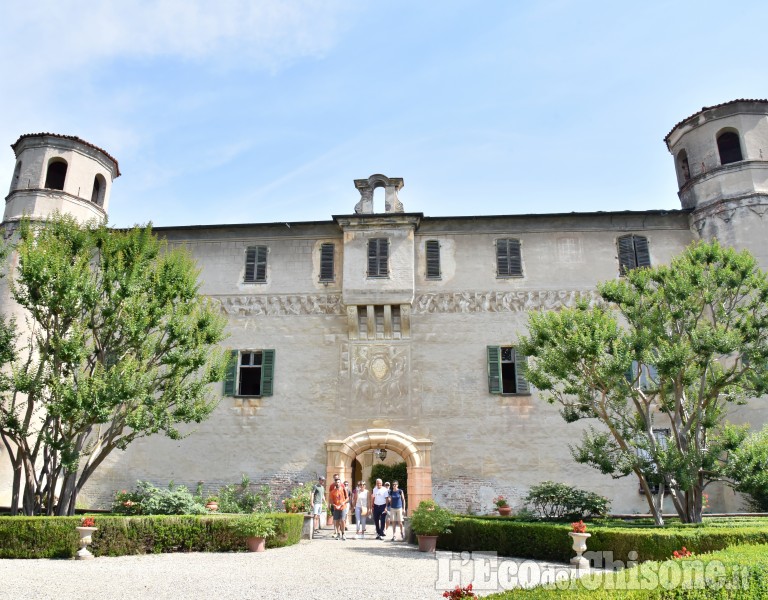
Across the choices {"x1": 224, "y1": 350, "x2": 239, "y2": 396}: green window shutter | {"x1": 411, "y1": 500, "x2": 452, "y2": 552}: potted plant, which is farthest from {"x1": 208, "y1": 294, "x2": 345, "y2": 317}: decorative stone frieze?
{"x1": 411, "y1": 500, "x2": 452, "y2": 552}: potted plant

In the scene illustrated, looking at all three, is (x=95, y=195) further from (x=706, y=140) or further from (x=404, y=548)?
(x=706, y=140)

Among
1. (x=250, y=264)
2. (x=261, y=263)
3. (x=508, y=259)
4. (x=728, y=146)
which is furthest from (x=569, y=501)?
(x=728, y=146)

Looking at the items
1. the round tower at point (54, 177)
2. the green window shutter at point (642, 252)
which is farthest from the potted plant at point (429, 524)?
the round tower at point (54, 177)

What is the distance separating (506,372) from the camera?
21172mm

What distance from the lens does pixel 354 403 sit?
20938 mm

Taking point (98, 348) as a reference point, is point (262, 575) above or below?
below

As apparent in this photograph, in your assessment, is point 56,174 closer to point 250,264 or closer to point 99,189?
point 99,189

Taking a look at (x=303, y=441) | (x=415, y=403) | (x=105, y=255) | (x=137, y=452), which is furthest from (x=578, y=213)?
(x=137, y=452)

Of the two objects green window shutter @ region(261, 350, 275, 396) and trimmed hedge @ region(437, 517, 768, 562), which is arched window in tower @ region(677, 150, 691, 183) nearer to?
trimmed hedge @ region(437, 517, 768, 562)

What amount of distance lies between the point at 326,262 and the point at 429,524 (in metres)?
10.9

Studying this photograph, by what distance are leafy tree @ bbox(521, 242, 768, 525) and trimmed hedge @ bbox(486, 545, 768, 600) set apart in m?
7.45

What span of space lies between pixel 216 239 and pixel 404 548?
13.1m

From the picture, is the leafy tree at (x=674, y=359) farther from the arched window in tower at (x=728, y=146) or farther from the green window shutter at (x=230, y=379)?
the green window shutter at (x=230, y=379)

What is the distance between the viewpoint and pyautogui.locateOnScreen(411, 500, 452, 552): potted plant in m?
14.4
